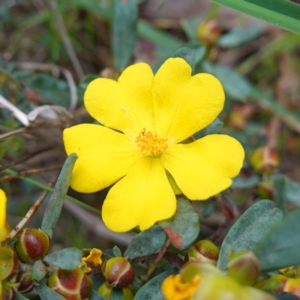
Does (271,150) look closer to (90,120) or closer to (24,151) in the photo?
(90,120)

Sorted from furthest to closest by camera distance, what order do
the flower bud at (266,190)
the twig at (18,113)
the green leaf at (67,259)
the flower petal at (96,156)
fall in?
the flower bud at (266,190) → the twig at (18,113) → the flower petal at (96,156) → the green leaf at (67,259)

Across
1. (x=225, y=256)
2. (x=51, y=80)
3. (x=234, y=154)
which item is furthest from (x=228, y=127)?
(x=225, y=256)

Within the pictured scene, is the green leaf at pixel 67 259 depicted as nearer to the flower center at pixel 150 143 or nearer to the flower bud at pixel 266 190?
the flower center at pixel 150 143

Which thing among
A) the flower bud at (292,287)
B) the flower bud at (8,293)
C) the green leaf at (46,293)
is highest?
the flower bud at (292,287)

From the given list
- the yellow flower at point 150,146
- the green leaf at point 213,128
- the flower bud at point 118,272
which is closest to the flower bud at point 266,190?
the green leaf at point 213,128

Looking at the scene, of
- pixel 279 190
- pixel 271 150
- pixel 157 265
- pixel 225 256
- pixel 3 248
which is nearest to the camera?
pixel 225 256

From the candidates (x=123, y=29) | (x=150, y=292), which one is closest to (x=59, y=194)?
(x=150, y=292)
